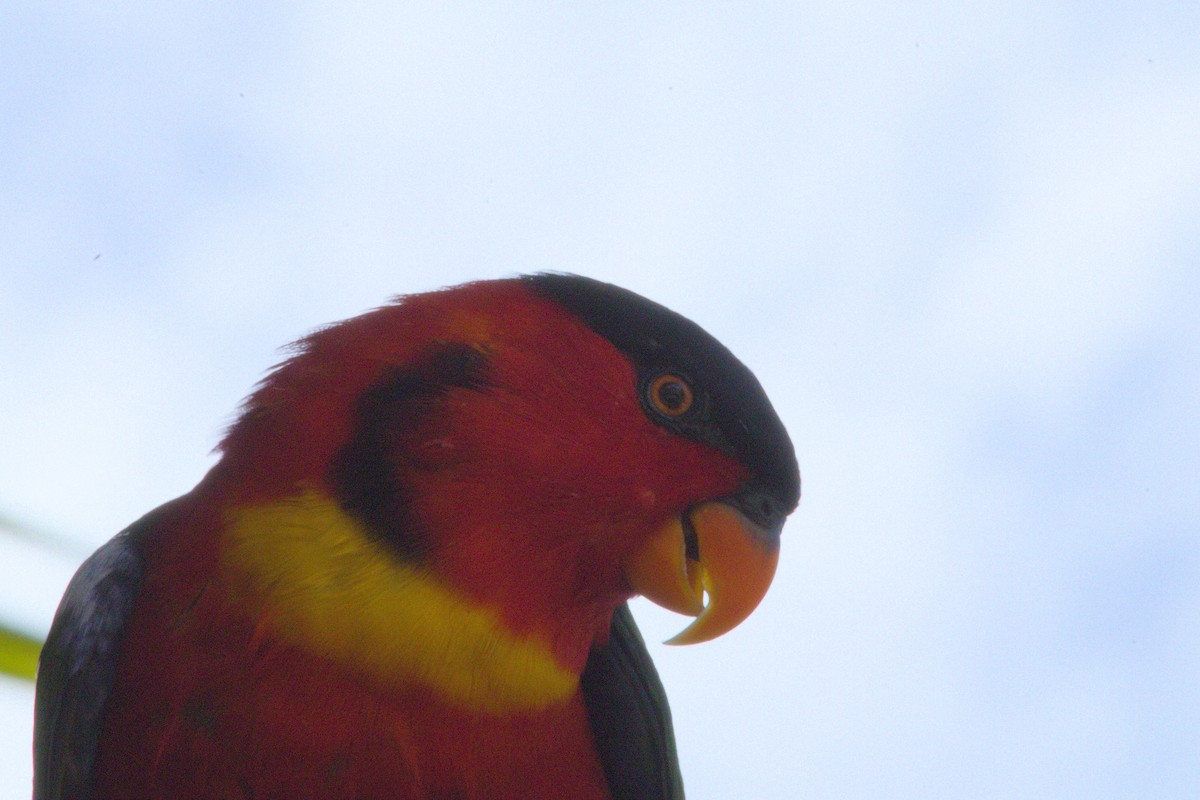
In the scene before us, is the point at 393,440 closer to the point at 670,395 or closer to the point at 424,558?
the point at 424,558

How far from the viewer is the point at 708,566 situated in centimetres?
243

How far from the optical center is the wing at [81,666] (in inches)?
88.4

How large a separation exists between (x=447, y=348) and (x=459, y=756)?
0.89 m

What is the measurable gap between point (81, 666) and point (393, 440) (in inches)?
33.2

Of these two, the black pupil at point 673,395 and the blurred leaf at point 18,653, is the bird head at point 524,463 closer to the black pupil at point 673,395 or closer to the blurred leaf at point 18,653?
the black pupil at point 673,395

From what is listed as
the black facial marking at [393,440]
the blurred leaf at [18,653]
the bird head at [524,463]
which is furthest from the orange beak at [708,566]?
the blurred leaf at [18,653]

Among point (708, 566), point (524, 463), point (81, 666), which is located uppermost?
point (524, 463)

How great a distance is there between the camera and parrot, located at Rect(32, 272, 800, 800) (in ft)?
6.91

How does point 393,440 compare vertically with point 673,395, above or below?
below

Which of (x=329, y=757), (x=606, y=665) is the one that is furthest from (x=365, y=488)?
(x=606, y=665)

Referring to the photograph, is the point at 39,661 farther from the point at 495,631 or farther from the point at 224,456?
the point at 495,631

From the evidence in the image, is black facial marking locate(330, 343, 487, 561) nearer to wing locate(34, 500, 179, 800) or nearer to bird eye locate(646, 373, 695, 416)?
bird eye locate(646, 373, 695, 416)

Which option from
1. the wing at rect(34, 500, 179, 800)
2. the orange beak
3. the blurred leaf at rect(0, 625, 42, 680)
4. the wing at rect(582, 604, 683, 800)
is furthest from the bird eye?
the blurred leaf at rect(0, 625, 42, 680)

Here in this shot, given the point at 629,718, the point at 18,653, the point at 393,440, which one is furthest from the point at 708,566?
the point at 18,653
